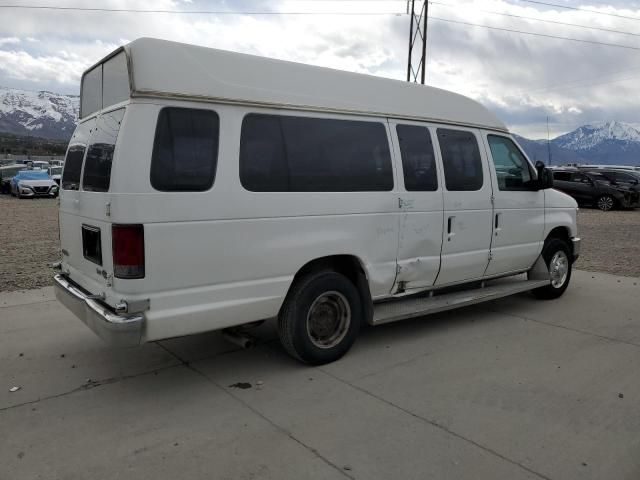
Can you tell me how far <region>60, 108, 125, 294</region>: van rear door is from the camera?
3.72m

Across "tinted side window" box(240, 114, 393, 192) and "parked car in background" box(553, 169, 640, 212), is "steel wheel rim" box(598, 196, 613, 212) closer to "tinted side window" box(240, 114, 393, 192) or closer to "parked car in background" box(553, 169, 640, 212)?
"parked car in background" box(553, 169, 640, 212)

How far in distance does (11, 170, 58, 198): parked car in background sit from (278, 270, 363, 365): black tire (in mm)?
25155

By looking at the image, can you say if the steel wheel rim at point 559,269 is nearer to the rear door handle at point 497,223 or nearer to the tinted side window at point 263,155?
the rear door handle at point 497,223

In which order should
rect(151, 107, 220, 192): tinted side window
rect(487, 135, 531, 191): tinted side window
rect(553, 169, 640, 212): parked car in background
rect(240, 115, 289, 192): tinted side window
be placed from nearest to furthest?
rect(151, 107, 220, 192): tinted side window → rect(240, 115, 289, 192): tinted side window → rect(487, 135, 531, 191): tinted side window → rect(553, 169, 640, 212): parked car in background

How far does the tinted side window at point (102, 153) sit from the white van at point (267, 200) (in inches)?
0.9

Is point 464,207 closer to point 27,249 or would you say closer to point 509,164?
point 509,164

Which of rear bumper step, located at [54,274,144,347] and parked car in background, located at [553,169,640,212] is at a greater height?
parked car in background, located at [553,169,640,212]

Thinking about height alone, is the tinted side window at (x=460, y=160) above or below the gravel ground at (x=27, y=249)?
above

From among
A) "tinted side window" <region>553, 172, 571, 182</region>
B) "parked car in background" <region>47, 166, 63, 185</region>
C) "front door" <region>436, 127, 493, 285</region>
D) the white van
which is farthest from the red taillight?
"parked car in background" <region>47, 166, 63, 185</region>

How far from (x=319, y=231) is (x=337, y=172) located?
55 centimetres

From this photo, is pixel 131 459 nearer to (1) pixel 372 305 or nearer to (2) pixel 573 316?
(1) pixel 372 305

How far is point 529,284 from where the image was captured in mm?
6449

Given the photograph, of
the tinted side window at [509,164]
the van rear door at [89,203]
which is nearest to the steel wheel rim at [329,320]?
the van rear door at [89,203]

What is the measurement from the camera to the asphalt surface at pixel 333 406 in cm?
311
